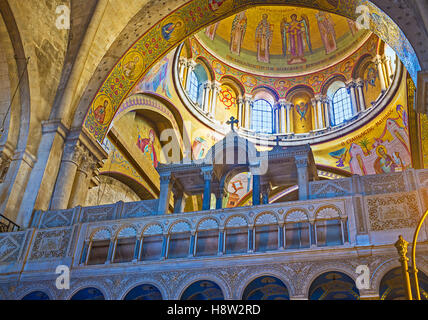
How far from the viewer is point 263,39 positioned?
25453 mm

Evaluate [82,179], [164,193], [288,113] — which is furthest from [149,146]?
[288,113]

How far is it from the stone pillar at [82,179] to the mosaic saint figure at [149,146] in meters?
4.57

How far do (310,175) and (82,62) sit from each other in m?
8.20

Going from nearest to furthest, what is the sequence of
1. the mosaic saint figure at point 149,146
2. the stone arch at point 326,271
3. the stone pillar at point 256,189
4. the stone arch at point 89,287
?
the stone arch at point 326,271 < the stone arch at point 89,287 < the stone pillar at point 256,189 < the mosaic saint figure at point 149,146

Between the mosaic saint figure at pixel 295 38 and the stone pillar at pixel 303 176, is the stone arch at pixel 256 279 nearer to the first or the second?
the stone pillar at pixel 303 176

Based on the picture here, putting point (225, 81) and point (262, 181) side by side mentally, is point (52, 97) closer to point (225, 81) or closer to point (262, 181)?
point (262, 181)

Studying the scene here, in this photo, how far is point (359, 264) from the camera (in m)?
9.62

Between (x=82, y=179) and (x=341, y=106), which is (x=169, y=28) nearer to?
(x=82, y=179)

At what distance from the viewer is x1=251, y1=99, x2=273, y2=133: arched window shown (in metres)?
24.5

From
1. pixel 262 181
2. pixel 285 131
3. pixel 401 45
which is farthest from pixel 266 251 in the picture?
pixel 285 131

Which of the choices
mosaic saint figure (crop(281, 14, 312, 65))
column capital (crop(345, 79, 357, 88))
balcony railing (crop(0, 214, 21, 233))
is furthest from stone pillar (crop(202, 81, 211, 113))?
balcony railing (crop(0, 214, 21, 233))

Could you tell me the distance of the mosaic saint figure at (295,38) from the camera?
81.7ft

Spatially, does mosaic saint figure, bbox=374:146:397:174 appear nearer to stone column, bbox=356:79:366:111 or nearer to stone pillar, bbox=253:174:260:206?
stone column, bbox=356:79:366:111

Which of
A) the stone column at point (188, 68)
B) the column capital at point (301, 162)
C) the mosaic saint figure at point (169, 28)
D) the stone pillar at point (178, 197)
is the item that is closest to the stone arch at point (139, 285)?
the stone pillar at point (178, 197)
